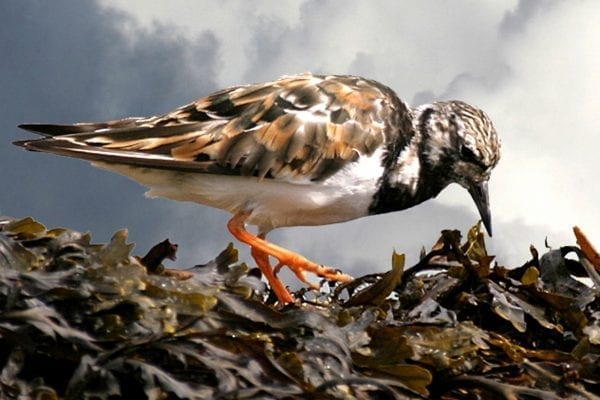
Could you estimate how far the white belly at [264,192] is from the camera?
5418 millimetres

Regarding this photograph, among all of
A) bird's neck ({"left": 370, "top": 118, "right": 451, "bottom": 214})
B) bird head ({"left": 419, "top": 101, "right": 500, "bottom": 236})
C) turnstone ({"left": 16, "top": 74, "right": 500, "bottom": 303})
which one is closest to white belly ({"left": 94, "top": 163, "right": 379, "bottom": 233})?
turnstone ({"left": 16, "top": 74, "right": 500, "bottom": 303})

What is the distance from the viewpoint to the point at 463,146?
20.6 feet

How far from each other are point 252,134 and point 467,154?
158 centimetres

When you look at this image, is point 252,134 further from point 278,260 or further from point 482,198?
point 482,198

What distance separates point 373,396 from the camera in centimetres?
293

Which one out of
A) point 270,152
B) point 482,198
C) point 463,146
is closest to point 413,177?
point 463,146

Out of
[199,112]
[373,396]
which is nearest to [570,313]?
[373,396]

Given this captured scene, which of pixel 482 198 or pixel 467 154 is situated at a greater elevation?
pixel 467 154

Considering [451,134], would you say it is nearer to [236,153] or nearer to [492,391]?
[236,153]

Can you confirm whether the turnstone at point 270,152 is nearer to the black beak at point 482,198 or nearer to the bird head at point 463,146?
the bird head at point 463,146

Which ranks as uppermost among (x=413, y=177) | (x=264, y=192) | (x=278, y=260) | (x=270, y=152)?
(x=413, y=177)

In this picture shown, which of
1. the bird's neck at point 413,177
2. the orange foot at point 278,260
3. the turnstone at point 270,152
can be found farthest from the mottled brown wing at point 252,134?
the orange foot at point 278,260

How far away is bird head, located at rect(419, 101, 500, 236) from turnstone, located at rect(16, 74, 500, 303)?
360 mm

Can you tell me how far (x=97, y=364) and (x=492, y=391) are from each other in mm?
1232
